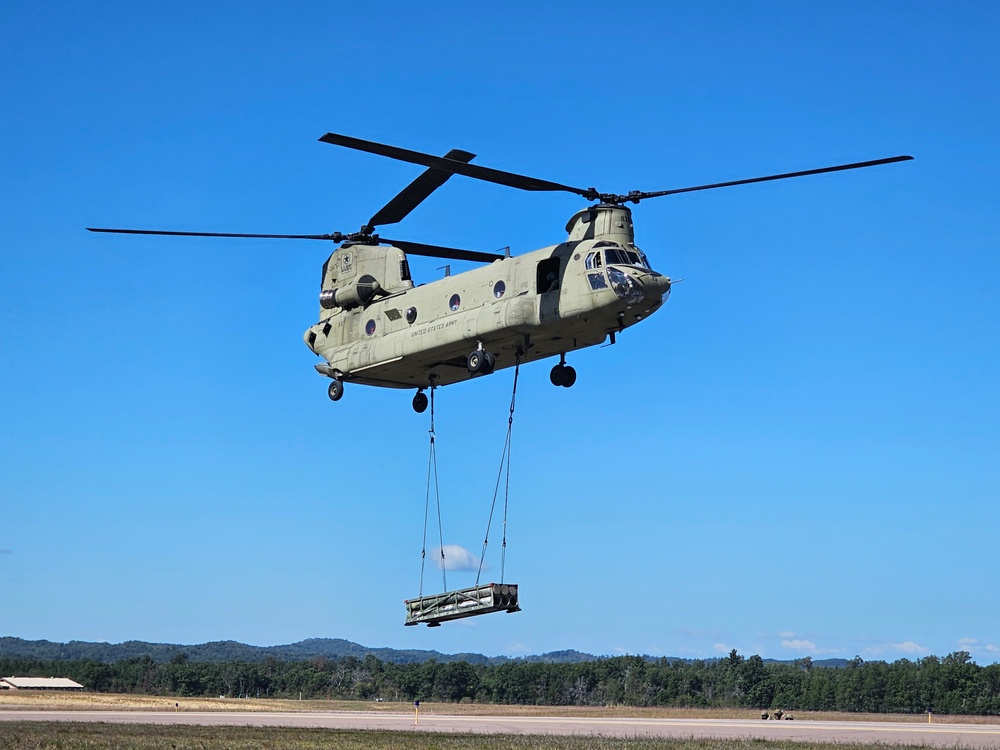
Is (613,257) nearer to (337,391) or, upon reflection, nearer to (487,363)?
(487,363)

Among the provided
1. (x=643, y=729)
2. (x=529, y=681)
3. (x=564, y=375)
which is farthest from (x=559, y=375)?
(x=529, y=681)

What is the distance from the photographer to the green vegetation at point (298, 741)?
3786cm

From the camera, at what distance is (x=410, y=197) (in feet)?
126

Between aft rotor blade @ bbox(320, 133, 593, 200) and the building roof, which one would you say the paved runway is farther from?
the building roof

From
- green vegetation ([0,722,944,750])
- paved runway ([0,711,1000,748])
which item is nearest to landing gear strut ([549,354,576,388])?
green vegetation ([0,722,944,750])

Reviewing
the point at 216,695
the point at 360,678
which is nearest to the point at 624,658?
the point at 360,678

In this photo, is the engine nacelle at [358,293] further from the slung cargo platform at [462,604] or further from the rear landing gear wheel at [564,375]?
the slung cargo platform at [462,604]

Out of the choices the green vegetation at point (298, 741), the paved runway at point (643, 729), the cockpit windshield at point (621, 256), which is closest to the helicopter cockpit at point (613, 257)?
the cockpit windshield at point (621, 256)

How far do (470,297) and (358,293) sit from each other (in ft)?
18.2

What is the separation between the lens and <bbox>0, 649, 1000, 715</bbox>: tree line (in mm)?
128375

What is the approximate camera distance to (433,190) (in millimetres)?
38250

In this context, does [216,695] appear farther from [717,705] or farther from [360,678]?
[717,705]

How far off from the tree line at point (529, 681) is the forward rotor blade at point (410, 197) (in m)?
97.6

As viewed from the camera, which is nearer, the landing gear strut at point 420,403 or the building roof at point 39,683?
the landing gear strut at point 420,403
